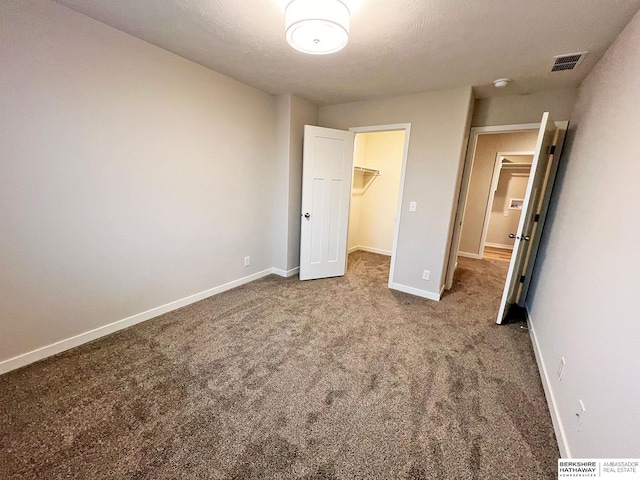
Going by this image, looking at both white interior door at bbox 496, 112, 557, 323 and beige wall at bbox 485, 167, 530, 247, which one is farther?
beige wall at bbox 485, 167, 530, 247

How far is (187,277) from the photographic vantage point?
109 inches

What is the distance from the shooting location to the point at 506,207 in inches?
232

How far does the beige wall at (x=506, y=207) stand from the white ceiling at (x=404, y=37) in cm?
369

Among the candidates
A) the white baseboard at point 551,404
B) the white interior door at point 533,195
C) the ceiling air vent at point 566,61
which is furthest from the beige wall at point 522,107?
the white baseboard at point 551,404

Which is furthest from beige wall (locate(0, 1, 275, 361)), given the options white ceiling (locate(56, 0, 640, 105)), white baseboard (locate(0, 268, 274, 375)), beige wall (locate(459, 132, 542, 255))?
beige wall (locate(459, 132, 542, 255))

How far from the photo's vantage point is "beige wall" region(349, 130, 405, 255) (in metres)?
4.85

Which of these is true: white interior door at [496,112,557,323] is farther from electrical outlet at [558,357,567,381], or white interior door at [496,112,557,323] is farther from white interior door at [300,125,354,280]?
white interior door at [300,125,354,280]

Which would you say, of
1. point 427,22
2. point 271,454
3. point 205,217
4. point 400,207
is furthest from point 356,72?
point 271,454

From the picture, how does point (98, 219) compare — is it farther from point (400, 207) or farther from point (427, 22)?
point (400, 207)

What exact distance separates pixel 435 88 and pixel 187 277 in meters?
3.29

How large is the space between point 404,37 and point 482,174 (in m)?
4.02

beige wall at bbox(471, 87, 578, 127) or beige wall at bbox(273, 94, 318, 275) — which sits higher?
beige wall at bbox(471, 87, 578, 127)

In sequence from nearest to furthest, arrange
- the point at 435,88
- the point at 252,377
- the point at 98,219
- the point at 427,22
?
the point at 427,22 < the point at 252,377 < the point at 98,219 < the point at 435,88

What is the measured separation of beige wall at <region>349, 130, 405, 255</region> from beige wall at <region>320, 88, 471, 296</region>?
63.2 inches
